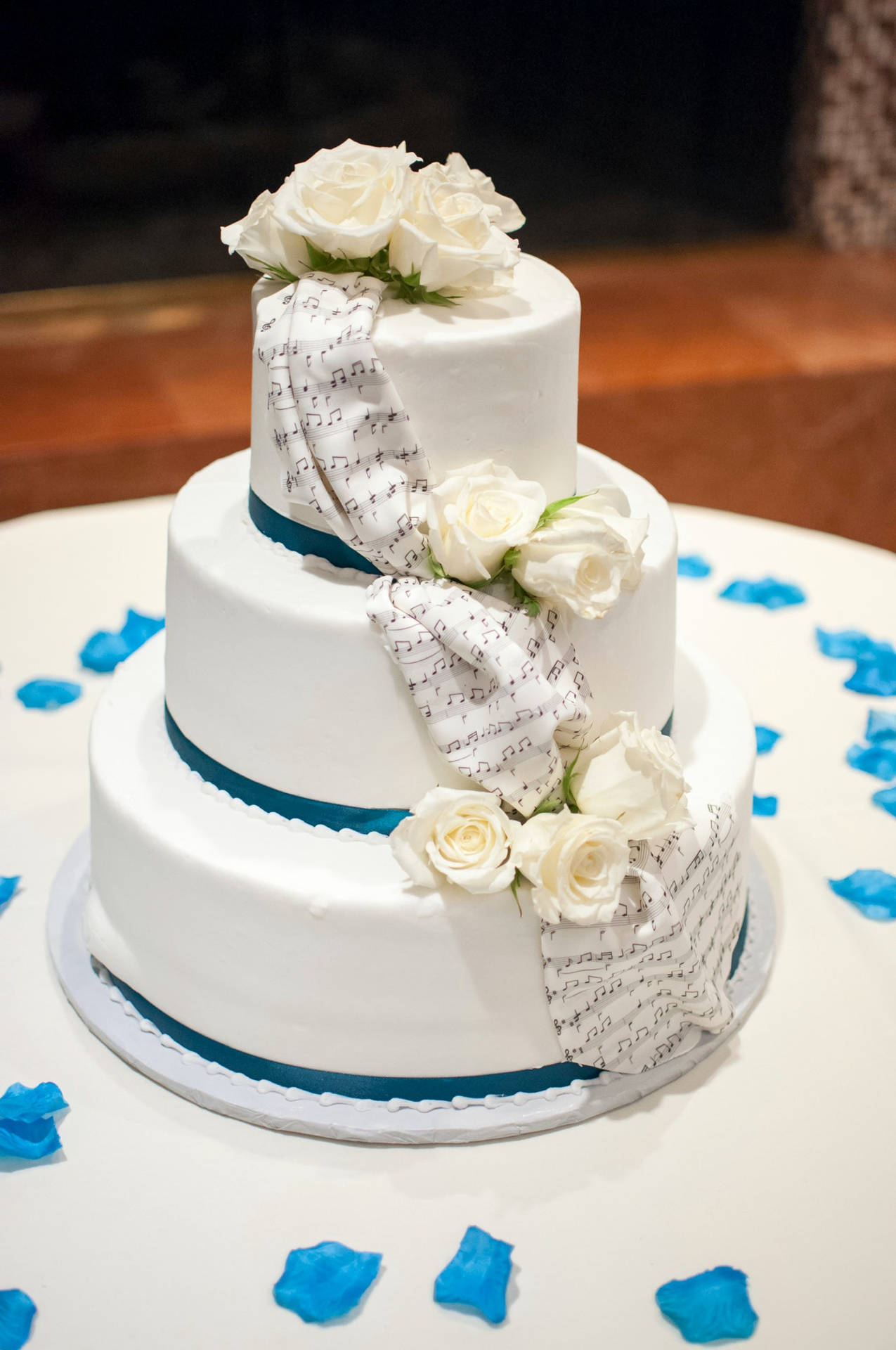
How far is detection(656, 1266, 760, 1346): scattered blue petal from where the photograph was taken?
1241 mm

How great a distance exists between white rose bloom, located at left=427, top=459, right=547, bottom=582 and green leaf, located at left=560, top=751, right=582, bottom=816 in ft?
0.71

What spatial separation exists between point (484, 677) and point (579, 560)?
14cm

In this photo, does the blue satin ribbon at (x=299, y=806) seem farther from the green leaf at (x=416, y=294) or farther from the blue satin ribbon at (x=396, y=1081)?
the green leaf at (x=416, y=294)

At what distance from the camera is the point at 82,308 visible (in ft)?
13.2

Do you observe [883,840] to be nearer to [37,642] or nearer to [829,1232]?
[829,1232]

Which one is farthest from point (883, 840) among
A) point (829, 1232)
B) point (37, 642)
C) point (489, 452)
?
point (37, 642)

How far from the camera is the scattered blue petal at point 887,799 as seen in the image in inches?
76.0

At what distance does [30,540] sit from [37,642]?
1.22 ft

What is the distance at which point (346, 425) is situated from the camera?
1.30m

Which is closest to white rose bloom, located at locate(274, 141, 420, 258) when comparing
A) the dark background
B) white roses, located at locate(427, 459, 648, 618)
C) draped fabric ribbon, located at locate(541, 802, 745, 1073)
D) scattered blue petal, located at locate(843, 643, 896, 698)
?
white roses, located at locate(427, 459, 648, 618)

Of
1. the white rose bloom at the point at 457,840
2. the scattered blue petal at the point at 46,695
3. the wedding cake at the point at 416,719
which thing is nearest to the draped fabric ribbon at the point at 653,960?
the wedding cake at the point at 416,719

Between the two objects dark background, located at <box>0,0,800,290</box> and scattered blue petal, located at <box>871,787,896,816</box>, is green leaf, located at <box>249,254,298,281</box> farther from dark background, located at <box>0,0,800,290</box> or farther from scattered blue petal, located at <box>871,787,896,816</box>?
dark background, located at <box>0,0,800,290</box>

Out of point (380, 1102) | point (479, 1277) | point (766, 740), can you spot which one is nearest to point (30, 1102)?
point (380, 1102)

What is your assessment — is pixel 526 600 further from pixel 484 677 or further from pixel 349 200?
pixel 349 200
